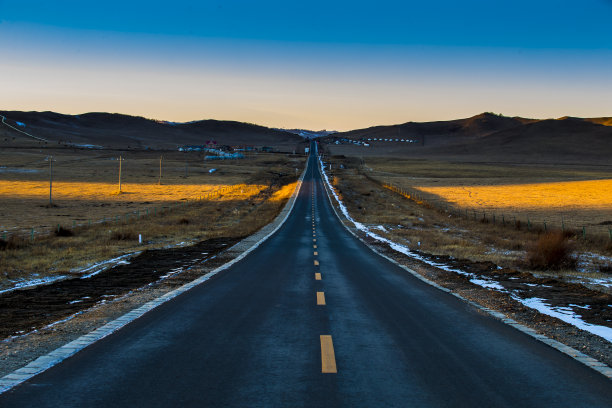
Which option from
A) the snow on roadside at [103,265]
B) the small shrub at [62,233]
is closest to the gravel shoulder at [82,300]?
the snow on roadside at [103,265]

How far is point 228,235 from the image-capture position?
108 feet

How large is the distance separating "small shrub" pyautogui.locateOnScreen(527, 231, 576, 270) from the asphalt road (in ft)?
31.0

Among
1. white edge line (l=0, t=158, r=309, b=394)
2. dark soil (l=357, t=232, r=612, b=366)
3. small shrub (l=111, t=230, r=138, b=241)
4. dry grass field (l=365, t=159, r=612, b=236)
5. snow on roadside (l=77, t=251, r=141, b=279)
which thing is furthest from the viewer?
dry grass field (l=365, t=159, r=612, b=236)

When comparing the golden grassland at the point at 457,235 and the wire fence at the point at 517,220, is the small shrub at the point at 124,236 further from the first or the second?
the wire fence at the point at 517,220

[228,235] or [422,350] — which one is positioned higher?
[422,350]

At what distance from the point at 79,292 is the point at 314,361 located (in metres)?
9.21

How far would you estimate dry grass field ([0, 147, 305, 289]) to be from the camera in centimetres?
2467

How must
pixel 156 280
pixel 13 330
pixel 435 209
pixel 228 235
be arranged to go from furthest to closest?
pixel 435 209 < pixel 228 235 < pixel 156 280 < pixel 13 330

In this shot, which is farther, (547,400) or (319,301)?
(319,301)

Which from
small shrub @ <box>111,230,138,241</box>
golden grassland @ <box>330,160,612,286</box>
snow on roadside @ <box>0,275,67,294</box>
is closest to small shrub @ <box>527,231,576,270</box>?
golden grassland @ <box>330,160,612,286</box>

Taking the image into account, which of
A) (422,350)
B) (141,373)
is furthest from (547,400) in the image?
(141,373)

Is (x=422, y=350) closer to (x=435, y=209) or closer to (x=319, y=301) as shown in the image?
(x=319, y=301)

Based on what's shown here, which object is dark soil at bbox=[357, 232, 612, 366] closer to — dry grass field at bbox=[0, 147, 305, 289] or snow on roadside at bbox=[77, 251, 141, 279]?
snow on roadside at bbox=[77, 251, 141, 279]

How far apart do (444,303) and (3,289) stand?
13252mm
